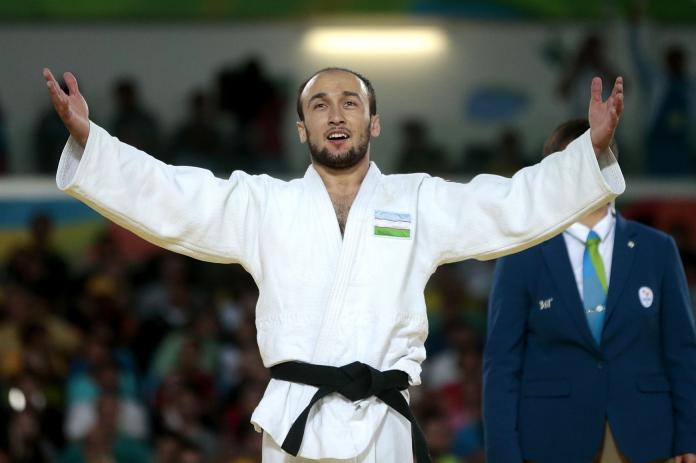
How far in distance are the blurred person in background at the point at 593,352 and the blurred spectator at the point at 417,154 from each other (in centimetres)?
574

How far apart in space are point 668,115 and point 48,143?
4.84 m

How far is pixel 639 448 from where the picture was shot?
3975 mm

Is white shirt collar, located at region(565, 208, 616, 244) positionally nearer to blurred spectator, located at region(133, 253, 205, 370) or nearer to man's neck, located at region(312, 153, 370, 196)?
man's neck, located at region(312, 153, 370, 196)

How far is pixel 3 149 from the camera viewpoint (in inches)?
385

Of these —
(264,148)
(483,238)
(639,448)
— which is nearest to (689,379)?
(639,448)

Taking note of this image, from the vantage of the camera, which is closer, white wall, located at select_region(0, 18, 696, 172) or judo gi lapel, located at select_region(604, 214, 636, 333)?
judo gi lapel, located at select_region(604, 214, 636, 333)

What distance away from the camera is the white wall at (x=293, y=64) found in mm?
10086

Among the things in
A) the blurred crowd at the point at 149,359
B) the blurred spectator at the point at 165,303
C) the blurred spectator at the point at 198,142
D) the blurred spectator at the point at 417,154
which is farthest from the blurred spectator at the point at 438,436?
the blurred spectator at the point at 198,142

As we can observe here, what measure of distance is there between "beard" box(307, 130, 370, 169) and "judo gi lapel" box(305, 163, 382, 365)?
6 cm

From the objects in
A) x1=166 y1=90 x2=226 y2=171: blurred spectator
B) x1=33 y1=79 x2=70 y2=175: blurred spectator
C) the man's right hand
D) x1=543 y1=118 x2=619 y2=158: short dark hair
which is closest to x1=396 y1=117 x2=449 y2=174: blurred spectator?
x1=166 y1=90 x2=226 y2=171: blurred spectator

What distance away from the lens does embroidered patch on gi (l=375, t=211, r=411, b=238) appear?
368cm

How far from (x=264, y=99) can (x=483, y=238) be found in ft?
21.5

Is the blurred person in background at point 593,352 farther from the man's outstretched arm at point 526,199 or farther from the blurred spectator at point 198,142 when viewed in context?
the blurred spectator at point 198,142

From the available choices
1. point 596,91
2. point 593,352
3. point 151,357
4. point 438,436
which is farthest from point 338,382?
point 151,357
